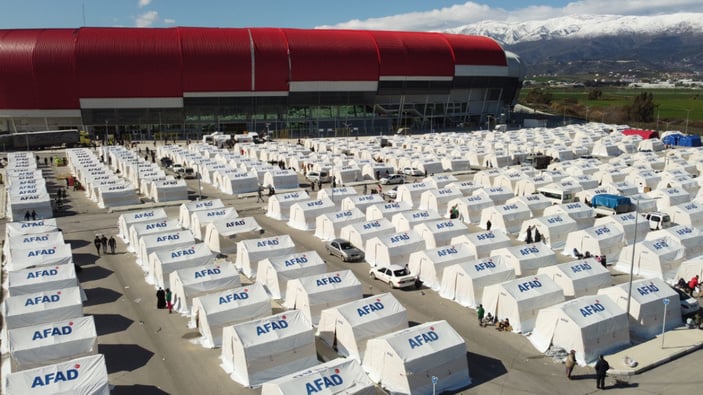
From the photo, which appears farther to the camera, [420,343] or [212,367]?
[212,367]

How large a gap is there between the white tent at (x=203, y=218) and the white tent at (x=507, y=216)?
1468cm

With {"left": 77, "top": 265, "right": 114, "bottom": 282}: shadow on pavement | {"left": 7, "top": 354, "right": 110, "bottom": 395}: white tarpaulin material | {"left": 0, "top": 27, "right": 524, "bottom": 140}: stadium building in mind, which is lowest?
{"left": 77, "top": 265, "right": 114, "bottom": 282}: shadow on pavement

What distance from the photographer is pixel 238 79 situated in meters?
77.4

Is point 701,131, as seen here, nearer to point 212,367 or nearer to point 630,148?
point 630,148

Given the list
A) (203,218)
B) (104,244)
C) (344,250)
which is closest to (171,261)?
(104,244)

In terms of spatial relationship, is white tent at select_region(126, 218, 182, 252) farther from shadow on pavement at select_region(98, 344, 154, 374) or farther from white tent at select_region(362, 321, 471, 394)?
white tent at select_region(362, 321, 471, 394)

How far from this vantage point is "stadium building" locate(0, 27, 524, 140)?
7231 cm

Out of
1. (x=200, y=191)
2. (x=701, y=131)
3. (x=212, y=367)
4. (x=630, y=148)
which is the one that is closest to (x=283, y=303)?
(x=212, y=367)

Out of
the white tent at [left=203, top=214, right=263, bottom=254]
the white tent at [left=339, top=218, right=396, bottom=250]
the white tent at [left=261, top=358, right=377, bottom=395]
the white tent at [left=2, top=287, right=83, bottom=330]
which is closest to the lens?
the white tent at [left=261, top=358, right=377, bottom=395]

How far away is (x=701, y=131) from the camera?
85.8 m

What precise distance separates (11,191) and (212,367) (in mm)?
28719

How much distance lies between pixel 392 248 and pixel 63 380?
15221 mm

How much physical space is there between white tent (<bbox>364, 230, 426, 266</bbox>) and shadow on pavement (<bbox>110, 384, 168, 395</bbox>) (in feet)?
41.4

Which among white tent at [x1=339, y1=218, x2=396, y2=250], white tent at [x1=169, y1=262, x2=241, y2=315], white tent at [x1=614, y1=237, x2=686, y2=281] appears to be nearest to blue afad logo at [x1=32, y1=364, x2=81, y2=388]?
white tent at [x1=169, y1=262, x2=241, y2=315]
